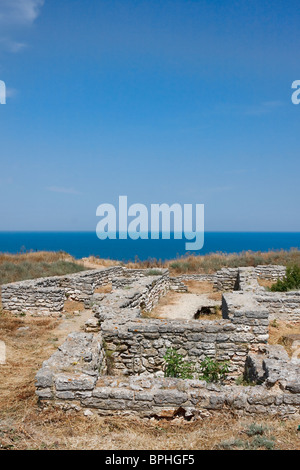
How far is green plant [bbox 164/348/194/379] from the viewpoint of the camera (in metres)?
6.80

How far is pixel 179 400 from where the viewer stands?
4.81 metres

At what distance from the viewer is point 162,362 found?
23.6 feet

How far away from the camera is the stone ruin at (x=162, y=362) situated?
4.83 metres

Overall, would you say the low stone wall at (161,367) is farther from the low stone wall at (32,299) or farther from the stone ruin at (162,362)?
the low stone wall at (32,299)

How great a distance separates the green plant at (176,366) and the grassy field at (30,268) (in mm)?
13988

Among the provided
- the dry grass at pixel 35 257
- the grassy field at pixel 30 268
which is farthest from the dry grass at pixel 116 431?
the dry grass at pixel 35 257

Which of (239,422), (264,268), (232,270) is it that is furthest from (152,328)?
(264,268)

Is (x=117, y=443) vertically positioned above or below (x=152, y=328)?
below

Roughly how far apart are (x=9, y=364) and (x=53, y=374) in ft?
12.5

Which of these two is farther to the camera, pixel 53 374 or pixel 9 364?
pixel 9 364

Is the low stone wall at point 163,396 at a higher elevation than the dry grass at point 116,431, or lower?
higher

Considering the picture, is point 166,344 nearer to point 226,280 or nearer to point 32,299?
point 32,299
